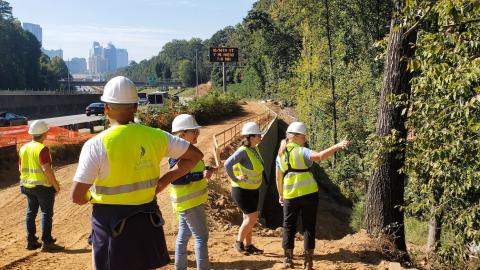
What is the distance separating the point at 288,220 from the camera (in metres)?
5.56

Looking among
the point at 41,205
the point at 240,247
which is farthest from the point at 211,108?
the point at 240,247

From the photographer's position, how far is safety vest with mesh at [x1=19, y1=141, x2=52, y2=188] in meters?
6.43

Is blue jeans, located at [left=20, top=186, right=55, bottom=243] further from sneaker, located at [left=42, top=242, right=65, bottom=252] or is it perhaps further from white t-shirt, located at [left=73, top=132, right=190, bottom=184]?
white t-shirt, located at [left=73, top=132, right=190, bottom=184]

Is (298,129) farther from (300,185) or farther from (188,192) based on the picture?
(188,192)

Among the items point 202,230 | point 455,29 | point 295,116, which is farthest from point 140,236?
point 295,116

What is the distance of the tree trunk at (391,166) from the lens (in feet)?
20.9

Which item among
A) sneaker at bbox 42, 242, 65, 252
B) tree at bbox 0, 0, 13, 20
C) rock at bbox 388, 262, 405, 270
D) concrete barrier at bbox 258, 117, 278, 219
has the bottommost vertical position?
concrete barrier at bbox 258, 117, 278, 219

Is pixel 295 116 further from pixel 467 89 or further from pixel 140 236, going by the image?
pixel 140 236

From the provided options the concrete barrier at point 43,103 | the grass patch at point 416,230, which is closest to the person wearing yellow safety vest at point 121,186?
the grass patch at point 416,230

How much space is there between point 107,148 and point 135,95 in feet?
1.30

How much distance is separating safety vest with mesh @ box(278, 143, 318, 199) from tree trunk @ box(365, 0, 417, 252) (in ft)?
4.94

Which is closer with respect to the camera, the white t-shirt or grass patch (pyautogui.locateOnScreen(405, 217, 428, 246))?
the white t-shirt

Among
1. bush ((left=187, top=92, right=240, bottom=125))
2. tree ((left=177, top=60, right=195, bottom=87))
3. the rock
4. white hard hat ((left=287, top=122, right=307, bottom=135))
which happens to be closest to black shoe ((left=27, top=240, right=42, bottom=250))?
white hard hat ((left=287, top=122, right=307, bottom=135))

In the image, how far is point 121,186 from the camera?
2.89m
